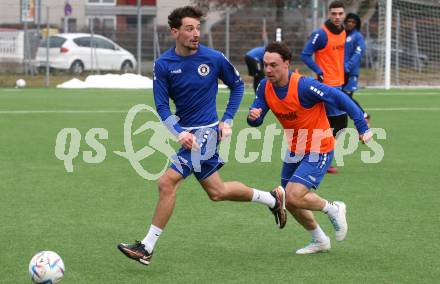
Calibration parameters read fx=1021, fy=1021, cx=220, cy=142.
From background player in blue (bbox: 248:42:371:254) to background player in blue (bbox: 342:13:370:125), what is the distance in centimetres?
668

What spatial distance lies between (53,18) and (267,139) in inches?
916

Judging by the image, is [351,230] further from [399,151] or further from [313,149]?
[399,151]

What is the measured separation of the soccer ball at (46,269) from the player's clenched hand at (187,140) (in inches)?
54.6

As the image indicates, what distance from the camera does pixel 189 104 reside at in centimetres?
791

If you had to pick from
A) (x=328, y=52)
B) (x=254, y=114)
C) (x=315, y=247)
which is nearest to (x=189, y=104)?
(x=254, y=114)

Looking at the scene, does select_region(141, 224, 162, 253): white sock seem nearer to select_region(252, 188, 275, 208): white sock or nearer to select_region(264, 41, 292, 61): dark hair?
select_region(252, 188, 275, 208): white sock

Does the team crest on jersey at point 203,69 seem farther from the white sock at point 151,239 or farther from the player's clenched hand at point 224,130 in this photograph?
the white sock at point 151,239

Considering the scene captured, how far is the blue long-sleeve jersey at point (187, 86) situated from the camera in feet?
25.8

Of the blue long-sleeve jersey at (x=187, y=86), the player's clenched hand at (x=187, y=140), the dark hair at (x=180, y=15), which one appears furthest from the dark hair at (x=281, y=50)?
the player's clenched hand at (x=187, y=140)

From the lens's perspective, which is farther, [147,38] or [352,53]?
[147,38]

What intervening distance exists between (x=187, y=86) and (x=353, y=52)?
8.07 meters

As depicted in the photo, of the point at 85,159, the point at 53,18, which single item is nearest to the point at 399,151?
the point at 85,159

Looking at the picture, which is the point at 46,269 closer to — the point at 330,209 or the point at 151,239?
the point at 151,239

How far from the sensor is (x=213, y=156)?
26.2 feet
